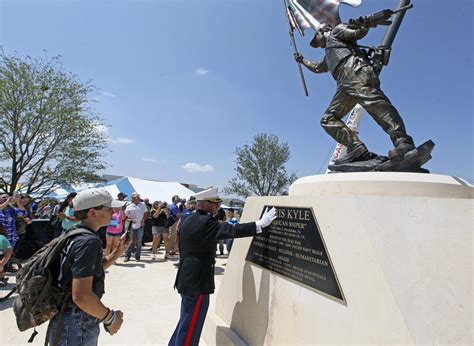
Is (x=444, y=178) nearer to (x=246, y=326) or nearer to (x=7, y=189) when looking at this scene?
(x=246, y=326)

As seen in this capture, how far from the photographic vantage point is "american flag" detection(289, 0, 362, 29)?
3719mm

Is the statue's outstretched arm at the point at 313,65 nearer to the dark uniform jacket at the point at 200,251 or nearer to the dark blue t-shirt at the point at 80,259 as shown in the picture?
the dark uniform jacket at the point at 200,251

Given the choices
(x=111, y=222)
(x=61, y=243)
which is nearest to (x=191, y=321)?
(x=61, y=243)

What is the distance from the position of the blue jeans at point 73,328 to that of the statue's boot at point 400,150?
2843mm

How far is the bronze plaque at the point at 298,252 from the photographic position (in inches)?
86.4

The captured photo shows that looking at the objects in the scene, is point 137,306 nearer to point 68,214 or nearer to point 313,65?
point 68,214

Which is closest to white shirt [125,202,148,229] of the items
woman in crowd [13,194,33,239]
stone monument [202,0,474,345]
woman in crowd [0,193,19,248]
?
woman in crowd [13,194,33,239]

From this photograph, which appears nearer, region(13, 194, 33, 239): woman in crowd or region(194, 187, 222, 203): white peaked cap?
region(194, 187, 222, 203): white peaked cap

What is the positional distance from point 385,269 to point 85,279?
193 cm

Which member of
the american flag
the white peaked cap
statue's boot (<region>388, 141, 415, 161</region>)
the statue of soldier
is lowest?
the white peaked cap

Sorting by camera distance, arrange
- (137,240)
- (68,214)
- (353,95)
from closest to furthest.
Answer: (353,95), (68,214), (137,240)

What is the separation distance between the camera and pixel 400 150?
259 cm

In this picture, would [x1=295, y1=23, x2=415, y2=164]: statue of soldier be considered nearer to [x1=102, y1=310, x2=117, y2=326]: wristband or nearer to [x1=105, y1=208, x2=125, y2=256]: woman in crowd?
[x1=102, y1=310, x2=117, y2=326]: wristband

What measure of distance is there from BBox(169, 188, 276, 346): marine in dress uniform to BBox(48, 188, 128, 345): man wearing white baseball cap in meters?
0.90
